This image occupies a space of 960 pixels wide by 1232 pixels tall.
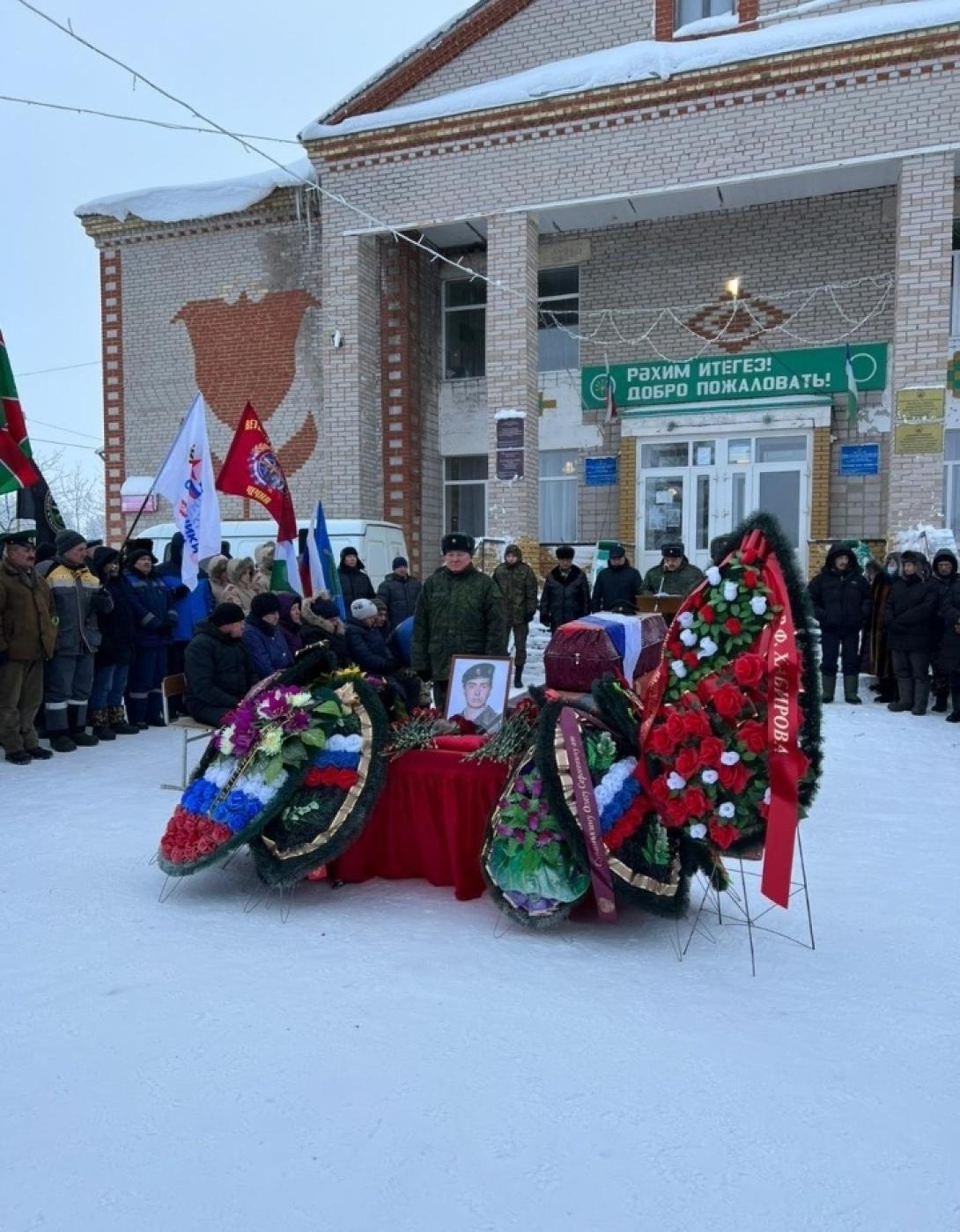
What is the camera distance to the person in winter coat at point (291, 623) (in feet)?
22.4

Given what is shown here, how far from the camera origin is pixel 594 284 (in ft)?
48.7

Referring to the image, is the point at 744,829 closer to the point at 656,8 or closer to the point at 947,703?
the point at 947,703

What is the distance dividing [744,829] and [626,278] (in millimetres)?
12973

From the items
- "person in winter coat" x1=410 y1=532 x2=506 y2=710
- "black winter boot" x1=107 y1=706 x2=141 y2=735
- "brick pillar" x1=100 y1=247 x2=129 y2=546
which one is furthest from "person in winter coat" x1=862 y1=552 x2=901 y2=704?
"brick pillar" x1=100 y1=247 x2=129 y2=546

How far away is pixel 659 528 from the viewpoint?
575 inches

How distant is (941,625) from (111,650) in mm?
7363

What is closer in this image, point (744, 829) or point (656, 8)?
point (744, 829)

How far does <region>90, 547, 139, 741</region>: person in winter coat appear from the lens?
752cm

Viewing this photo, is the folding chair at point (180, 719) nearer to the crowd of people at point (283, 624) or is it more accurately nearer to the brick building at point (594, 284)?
the crowd of people at point (283, 624)

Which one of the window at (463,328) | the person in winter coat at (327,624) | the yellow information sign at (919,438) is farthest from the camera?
the window at (463,328)

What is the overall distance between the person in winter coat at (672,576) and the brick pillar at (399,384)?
19.2 feet

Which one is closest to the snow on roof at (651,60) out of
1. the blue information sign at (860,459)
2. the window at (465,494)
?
the blue information sign at (860,459)

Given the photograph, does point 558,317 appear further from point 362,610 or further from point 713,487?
point 362,610

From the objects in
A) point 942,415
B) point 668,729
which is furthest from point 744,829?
point 942,415
